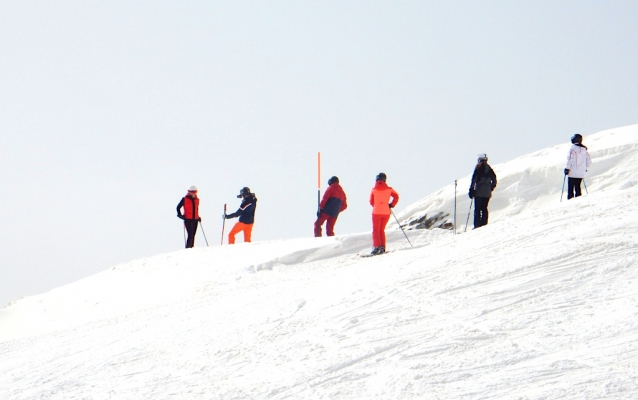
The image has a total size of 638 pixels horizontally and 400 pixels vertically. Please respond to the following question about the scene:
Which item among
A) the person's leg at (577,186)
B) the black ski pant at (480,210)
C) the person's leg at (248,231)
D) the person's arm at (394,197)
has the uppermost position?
the person's leg at (577,186)

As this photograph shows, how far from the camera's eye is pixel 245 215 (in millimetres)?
19094

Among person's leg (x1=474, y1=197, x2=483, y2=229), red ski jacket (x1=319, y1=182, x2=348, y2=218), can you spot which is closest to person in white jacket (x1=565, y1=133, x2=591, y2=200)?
person's leg (x1=474, y1=197, x2=483, y2=229)

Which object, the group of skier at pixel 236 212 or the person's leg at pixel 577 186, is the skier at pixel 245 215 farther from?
the person's leg at pixel 577 186

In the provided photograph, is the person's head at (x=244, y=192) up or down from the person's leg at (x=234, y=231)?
up

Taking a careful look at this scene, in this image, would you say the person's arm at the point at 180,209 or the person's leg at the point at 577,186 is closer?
the person's leg at the point at 577,186

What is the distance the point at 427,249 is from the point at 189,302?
3.93 metres

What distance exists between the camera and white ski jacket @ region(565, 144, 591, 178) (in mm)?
16172

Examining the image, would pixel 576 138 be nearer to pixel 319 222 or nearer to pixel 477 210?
pixel 477 210

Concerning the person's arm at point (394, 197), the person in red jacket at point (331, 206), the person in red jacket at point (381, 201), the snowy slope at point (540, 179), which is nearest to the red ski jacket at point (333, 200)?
the person in red jacket at point (331, 206)

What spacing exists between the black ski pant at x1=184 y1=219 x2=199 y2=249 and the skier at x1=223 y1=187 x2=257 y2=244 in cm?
→ 91

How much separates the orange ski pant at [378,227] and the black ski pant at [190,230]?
6.23 meters

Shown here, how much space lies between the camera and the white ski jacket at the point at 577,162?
16.2m

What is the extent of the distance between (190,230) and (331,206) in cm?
381

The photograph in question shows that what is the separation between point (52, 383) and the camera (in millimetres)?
8992
